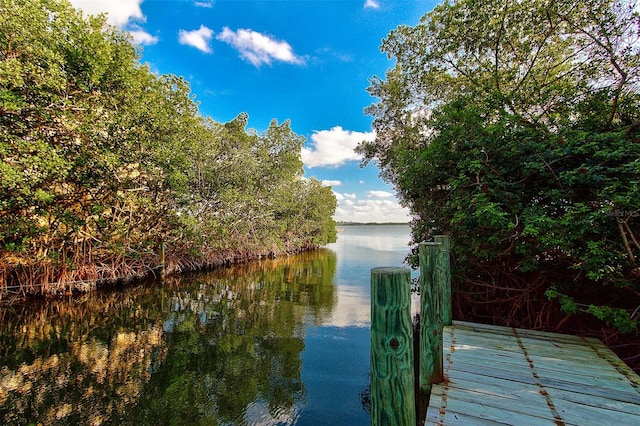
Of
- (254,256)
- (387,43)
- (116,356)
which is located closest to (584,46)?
(387,43)

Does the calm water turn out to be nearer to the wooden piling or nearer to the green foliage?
the wooden piling

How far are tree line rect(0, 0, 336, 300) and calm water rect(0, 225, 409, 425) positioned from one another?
1908 millimetres

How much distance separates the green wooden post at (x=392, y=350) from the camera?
178 cm

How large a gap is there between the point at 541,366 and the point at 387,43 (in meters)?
12.6

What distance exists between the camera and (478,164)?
15.8 ft

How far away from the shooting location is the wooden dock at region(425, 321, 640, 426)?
2.51m

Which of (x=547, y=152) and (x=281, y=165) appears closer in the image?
(x=547, y=152)

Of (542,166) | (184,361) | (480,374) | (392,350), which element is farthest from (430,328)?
(184,361)

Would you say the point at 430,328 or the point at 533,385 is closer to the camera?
the point at 533,385

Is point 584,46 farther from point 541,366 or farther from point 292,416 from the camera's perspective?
point 292,416

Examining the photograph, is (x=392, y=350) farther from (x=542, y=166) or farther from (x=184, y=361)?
(x=184, y=361)

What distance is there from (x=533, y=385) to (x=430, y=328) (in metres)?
1.13

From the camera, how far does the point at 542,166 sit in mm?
4449

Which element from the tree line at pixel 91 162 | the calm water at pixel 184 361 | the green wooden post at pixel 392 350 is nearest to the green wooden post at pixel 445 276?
the calm water at pixel 184 361
